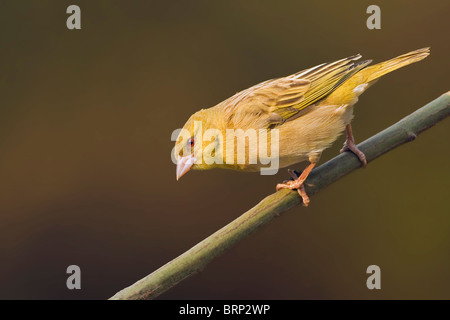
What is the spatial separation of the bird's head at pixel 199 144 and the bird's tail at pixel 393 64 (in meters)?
0.89

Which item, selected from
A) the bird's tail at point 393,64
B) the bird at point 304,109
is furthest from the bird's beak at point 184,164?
the bird's tail at point 393,64

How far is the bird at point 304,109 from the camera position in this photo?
7.94 feet

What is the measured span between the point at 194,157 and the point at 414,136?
91 cm

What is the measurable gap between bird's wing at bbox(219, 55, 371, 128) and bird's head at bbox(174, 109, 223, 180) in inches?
7.8

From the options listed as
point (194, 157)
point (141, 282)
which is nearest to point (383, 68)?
point (194, 157)

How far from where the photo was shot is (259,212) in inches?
71.3

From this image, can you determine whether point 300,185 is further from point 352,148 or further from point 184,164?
point 184,164

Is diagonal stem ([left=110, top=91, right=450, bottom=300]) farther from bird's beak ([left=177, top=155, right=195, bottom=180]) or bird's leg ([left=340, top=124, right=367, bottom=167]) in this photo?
bird's beak ([left=177, top=155, right=195, bottom=180])

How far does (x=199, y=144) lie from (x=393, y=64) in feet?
3.66

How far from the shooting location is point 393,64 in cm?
250

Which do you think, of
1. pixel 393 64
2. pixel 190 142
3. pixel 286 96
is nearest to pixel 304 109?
pixel 286 96

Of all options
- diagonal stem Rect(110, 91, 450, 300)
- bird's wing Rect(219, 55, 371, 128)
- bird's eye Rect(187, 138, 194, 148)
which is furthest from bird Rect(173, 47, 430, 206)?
diagonal stem Rect(110, 91, 450, 300)

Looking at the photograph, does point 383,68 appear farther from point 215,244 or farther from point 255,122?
point 215,244

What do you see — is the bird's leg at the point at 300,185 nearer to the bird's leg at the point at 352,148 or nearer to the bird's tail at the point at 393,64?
the bird's leg at the point at 352,148
